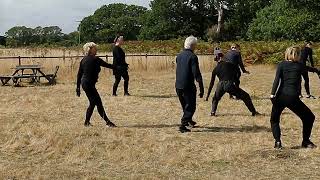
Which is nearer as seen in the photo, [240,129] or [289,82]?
[289,82]

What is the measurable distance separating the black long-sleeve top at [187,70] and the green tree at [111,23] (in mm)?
82961

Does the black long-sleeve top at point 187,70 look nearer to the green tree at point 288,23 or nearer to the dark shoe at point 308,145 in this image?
the dark shoe at point 308,145

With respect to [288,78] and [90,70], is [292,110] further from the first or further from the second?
[90,70]

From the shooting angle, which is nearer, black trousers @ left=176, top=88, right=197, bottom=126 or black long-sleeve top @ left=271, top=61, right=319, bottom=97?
black long-sleeve top @ left=271, top=61, right=319, bottom=97

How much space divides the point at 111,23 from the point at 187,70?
290ft

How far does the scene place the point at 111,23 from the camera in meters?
96.3

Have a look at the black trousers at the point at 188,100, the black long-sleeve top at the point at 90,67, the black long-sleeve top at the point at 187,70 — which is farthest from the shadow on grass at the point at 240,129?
the black long-sleeve top at the point at 90,67

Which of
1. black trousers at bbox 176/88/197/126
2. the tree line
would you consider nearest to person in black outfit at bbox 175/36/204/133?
black trousers at bbox 176/88/197/126

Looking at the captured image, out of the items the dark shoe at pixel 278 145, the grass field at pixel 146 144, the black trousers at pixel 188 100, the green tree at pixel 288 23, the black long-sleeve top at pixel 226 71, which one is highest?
the green tree at pixel 288 23

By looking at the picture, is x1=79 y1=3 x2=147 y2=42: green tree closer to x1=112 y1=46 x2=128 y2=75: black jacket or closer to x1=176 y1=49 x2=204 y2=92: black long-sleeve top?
x1=112 y1=46 x2=128 y2=75: black jacket

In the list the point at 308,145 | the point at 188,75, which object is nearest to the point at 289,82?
the point at 308,145

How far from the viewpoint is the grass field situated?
712 centimetres

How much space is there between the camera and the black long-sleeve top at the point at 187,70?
914 cm

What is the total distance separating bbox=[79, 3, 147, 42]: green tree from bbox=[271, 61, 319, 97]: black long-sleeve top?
84484 mm
